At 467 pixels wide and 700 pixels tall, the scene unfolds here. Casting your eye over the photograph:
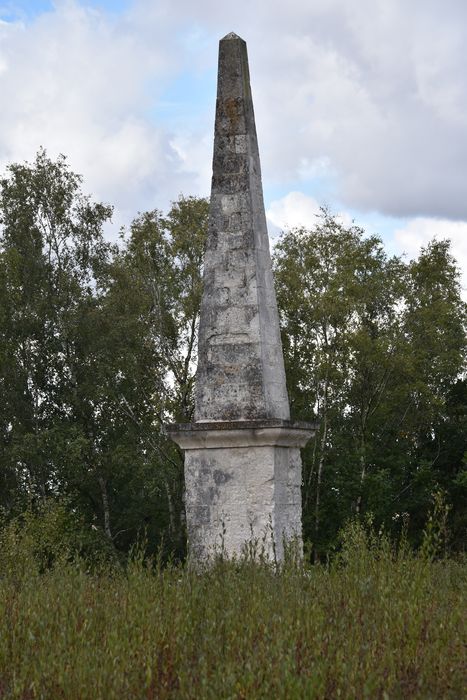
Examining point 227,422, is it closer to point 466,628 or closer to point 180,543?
point 466,628

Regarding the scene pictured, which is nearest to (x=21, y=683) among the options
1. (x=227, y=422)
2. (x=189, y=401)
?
(x=227, y=422)

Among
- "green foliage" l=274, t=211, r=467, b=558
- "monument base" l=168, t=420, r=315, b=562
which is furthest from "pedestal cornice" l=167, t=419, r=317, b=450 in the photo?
"green foliage" l=274, t=211, r=467, b=558

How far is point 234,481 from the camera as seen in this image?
872 centimetres

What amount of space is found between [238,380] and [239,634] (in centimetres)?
346

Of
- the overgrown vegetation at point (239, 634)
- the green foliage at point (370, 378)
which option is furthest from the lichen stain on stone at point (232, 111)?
the green foliage at point (370, 378)

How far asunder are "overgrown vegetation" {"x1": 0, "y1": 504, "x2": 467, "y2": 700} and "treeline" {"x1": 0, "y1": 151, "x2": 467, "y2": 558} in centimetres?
2401

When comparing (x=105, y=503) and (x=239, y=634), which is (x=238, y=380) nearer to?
(x=239, y=634)

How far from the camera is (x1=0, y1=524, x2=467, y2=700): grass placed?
488cm

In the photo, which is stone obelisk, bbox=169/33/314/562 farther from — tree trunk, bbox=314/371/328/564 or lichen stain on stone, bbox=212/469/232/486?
tree trunk, bbox=314/371/328/564

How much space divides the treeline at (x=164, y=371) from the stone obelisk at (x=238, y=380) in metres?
21.9

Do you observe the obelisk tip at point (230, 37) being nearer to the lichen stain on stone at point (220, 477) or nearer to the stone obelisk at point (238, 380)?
the stone obelisk at point (238, 380)

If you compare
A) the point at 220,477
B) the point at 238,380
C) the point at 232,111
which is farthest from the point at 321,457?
the point at 220,477

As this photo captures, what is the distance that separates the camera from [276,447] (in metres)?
8.76

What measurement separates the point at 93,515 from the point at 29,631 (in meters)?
28.1
